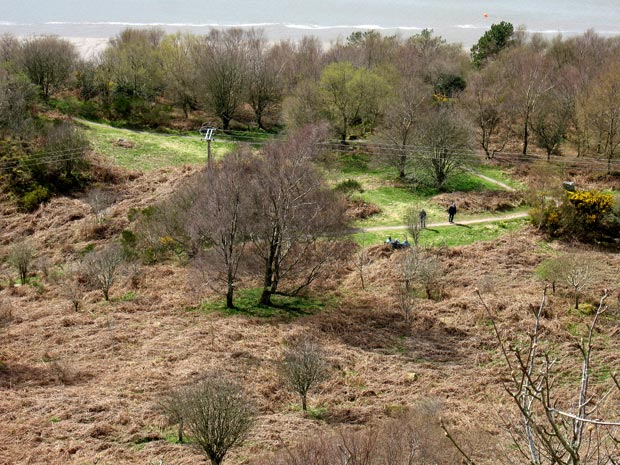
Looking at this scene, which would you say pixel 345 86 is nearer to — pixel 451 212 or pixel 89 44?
pixel 451 212

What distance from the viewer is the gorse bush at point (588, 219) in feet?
109

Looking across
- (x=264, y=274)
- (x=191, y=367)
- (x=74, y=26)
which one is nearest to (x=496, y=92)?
(x=264, y=274)

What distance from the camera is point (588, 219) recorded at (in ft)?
109

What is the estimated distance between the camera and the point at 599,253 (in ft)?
104

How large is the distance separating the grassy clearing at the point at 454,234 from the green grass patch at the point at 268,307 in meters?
6.62

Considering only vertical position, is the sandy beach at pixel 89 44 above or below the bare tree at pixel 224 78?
above

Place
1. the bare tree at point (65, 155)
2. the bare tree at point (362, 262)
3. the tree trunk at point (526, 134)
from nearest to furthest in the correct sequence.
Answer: the bare tree at point (362, 262), the bare tree at point (65, 155), the tree trunk at point (526, 134)

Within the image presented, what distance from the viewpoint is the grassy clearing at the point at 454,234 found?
111 feet

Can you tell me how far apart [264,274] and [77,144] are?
2302cm

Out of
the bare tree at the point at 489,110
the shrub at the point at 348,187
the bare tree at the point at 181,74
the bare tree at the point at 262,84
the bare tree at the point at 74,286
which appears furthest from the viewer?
the bare tree at the point at 181,74

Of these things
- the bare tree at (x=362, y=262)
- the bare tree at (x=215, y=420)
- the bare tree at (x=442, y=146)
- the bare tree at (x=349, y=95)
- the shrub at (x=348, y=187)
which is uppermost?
the bare tree at (x=349, y=95)

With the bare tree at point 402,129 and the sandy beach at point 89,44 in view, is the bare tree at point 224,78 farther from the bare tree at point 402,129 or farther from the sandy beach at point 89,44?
the sandy beach at point 89,44

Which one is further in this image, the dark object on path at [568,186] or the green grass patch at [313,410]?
the dark object on path at [568,186]

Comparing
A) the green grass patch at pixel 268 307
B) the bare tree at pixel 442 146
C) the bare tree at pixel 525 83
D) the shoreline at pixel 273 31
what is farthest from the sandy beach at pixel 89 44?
the green grass patch at pixel 268 307
